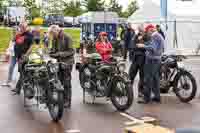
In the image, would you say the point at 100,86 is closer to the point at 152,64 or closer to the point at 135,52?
the point at 152,64

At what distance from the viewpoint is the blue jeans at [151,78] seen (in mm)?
9484

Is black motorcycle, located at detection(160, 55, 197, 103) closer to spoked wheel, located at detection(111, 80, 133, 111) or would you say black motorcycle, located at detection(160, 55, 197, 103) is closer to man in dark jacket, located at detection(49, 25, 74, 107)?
spoked wheel, located at detection(111, 80, 133, 111)

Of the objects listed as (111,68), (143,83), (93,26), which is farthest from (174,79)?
(93,26)

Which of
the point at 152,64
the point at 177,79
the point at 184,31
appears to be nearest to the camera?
the point at 152,64

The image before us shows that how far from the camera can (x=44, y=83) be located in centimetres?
841

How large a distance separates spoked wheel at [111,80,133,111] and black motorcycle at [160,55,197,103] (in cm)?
163

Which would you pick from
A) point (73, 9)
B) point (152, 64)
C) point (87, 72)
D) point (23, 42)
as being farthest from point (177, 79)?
point (73, 9)

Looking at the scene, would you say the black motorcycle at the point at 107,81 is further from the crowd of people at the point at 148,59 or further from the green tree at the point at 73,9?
the green tree at the point at 73,9

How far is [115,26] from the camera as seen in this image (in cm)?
2748

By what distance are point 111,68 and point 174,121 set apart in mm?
1859

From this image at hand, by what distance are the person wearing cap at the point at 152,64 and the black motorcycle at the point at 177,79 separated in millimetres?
484

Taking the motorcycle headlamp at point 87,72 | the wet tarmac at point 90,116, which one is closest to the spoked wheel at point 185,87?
the wet tarmac at point 90,116

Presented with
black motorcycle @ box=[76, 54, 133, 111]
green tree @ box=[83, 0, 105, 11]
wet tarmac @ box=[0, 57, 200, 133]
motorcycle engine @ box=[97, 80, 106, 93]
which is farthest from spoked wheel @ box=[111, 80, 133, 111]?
green tree @ box=[83, 0, 105, 11]

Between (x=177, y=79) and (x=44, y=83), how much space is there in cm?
305
